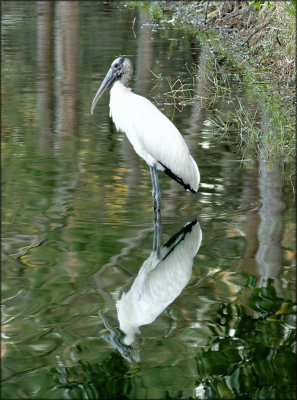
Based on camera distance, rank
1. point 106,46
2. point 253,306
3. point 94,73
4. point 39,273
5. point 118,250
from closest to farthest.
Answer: point 253,306
point 39,273
point 118,250
point 94,73
point 106,46

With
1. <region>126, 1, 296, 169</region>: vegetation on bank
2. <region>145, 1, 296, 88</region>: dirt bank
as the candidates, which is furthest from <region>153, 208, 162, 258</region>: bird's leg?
<region>145, 1, 296, 88</region>: dirt bank

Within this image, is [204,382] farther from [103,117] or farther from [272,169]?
[103,117]

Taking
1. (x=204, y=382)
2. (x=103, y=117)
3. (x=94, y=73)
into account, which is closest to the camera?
(x=204, y=382)

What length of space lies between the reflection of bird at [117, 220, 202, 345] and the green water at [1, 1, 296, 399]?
0.9 inches

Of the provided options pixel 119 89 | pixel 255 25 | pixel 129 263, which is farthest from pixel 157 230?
pixel 255 25

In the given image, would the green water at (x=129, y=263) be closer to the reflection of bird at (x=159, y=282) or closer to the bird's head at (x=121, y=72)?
the reflection of bird at (x=159, y=282)

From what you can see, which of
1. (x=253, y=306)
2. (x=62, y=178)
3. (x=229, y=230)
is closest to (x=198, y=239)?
(x=229, y=230)

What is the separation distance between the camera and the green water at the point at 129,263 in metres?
3.69

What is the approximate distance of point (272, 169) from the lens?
271 inches

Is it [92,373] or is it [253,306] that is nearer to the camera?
[92,373]

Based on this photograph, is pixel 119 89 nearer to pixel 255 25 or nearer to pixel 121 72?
pixel 121 72

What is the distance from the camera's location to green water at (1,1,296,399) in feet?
12.1

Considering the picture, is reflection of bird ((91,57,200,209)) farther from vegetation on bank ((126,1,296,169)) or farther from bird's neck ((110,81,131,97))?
vegetation on bank ((126,1,296,169))

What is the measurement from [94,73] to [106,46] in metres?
2.68
